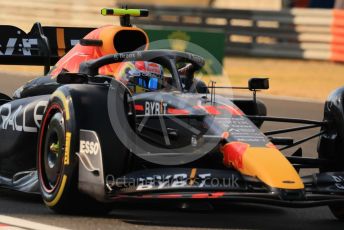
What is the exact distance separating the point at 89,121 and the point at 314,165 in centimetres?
178

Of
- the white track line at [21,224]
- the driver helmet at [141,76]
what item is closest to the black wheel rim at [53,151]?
the white track line at [21,224]

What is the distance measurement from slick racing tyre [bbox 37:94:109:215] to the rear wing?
2.38m

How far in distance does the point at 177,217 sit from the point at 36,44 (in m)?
3.52

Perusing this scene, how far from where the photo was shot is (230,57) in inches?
985

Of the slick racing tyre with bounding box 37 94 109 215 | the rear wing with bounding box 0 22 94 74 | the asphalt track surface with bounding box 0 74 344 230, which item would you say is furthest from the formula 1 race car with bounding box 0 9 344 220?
the rear wing with bounding box 0 22 94 74

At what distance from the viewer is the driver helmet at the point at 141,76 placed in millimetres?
7926

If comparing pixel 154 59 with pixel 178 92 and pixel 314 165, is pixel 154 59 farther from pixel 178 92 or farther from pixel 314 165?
pixel 314 165

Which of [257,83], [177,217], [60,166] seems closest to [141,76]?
[257,83]

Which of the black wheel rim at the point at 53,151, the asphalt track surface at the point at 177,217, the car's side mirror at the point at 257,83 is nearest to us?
the asphalt track surface at the point at 177,217

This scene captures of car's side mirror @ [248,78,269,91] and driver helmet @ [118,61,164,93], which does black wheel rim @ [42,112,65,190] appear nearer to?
driver helmet @ [118,61,164,93]

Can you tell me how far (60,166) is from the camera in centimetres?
705

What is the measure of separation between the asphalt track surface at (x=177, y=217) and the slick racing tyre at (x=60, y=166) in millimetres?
92

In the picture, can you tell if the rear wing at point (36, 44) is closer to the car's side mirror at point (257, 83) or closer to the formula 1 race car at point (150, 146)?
the formula 1 race car at point (150, 146)

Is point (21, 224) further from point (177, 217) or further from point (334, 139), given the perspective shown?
point (334, 139)
